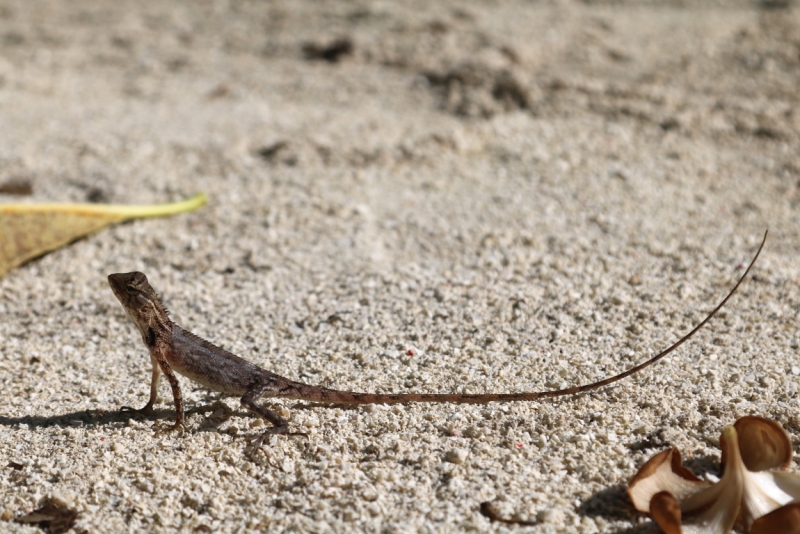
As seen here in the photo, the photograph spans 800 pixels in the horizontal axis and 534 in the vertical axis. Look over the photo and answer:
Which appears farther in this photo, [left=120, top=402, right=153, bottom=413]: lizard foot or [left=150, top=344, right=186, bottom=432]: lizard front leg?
[left=120, top=402, right=153, bottom=413]: lizard foot

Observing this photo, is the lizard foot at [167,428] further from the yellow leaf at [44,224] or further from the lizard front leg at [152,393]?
the yellow leaf at [44,224]

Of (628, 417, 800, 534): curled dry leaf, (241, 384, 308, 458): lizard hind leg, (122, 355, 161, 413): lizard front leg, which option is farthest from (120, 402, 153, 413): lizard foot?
(628, 417, 800, 534): curled dry leaf

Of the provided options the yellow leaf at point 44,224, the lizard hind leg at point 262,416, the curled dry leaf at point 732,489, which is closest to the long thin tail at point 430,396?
the lizard hind leg at point 262,416

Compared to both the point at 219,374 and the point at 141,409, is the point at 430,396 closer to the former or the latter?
the point at 219,374

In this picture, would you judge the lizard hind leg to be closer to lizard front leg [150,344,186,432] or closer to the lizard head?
lizard front leg [150,344,186,432]

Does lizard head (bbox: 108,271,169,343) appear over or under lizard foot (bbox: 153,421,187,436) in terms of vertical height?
over

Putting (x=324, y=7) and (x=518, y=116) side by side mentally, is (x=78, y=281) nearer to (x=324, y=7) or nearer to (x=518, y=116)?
(x=518, y=116)

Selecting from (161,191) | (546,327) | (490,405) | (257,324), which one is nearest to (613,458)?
(490,405)
